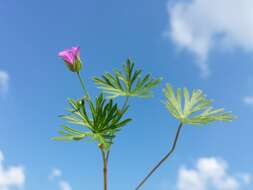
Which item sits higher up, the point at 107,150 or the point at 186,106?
the point at 186,106

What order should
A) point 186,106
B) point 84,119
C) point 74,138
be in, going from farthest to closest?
1. point 186,106
2. point 84,119
3. point 74,138

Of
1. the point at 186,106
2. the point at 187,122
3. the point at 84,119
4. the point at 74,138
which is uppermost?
the point at 186,106

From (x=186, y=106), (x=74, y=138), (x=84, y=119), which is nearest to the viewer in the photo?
(x=74, y=138)

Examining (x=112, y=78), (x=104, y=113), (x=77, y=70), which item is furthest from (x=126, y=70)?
(x=104, y=113)

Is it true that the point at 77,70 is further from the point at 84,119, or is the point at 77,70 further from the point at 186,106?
the point at 186,106

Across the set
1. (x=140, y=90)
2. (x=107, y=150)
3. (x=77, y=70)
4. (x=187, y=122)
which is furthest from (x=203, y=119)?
(x=77, y=70)

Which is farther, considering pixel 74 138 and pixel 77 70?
pixel 77 70
